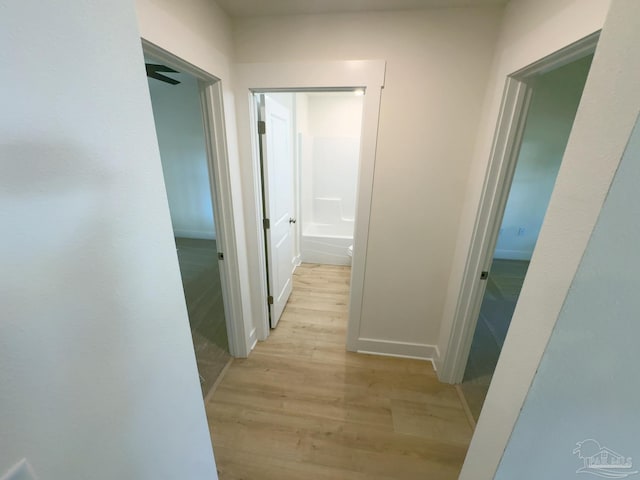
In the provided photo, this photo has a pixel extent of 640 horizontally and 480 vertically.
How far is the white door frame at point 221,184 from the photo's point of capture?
1.48 metres

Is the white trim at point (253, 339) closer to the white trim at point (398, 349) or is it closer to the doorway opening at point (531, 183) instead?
the white trim at point (398, 349)

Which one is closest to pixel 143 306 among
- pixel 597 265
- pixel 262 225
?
pixel 597 265

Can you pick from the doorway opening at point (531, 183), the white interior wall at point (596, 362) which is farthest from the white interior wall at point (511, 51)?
the doorway opening at point (531, 183)

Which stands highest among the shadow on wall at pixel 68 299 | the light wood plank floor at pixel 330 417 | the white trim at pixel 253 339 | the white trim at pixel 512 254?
the shadow on wall at pixel 68 299

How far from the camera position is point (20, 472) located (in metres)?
0.37

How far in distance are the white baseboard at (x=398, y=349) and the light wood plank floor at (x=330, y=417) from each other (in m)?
0.05

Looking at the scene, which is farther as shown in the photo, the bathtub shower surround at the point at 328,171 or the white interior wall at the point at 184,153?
the white interior wall at the point at 184,153

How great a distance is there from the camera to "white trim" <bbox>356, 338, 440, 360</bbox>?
81.8 inches

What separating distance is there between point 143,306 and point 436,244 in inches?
69.6

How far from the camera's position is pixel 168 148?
4309 mm

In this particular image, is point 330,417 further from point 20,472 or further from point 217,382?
point 20,472

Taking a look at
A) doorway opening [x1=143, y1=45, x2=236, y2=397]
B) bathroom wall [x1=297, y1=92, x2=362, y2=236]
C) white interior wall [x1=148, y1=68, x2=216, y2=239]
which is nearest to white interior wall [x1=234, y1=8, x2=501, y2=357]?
doorway opening [x1=143, y1=45, x2=236, y2=397]

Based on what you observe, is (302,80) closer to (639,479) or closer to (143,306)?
(143,306)

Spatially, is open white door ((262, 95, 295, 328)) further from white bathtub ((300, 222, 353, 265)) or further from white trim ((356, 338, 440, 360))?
white bathtub ((300, 222, 353, 265))
